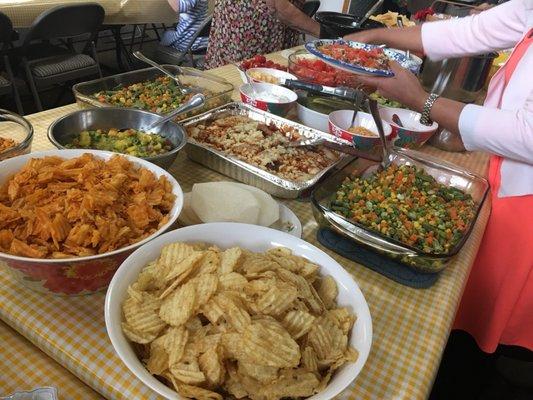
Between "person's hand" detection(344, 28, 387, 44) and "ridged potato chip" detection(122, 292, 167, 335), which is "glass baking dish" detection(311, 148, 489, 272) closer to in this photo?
"ridged potato chip" detection(122, 292, 167, 335)

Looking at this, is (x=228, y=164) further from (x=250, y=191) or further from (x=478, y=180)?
(x=478, y=180)

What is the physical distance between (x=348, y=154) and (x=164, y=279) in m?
0.78

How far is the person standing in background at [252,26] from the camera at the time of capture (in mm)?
2627

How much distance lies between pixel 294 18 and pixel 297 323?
2.29 m

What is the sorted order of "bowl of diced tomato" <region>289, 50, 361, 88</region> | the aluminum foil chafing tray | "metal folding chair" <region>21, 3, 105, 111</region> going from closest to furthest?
the aluminum foil chafing tray
"bowl of diced tomato" <region>289, 50, 361, 88</region>
"metal folding chair" <region>21, 3, 105, 111</region>

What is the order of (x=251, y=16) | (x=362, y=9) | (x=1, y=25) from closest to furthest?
(x=251, y=16) → (x=1, y=25) → (x=362, y=9)

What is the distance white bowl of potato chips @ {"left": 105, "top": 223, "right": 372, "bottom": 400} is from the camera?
2.29ft

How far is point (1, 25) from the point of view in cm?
302

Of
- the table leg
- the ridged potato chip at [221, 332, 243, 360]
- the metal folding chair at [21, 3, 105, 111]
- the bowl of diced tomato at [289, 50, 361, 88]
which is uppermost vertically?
the bowl of diced tomato at [289, 50, 361, 88]

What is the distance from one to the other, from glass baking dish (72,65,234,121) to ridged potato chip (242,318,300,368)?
3.46 ft

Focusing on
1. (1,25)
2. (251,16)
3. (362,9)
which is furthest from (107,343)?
(362,9)

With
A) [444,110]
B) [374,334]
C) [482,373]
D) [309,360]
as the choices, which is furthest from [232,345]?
[482,373]

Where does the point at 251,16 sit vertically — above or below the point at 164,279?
above

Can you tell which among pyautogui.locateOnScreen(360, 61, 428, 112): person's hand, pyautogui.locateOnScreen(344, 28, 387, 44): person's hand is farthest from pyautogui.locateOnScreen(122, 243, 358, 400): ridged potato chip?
pyautogui.locateOnScreen(344, 28, 387, 44): person's hand
